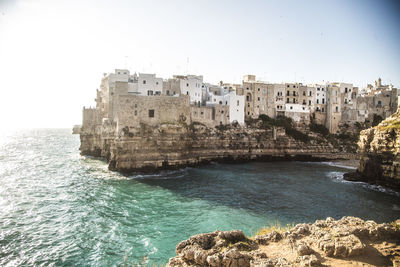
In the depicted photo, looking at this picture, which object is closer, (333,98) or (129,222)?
(129,222)

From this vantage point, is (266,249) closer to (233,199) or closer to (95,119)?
(233,199)

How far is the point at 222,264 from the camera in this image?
638 cm

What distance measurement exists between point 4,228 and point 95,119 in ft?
124

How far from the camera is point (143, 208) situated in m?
20.2

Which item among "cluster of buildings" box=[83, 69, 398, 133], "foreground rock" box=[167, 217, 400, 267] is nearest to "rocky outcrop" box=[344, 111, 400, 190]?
"cluster of buildings" box=[83, 69, 398, 133]

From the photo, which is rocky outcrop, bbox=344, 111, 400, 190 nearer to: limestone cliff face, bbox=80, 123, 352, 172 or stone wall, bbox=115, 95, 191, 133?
limestone cliff face, bbox=80, 123, 352, 172

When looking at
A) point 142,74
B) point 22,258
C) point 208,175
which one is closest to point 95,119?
point 142,74

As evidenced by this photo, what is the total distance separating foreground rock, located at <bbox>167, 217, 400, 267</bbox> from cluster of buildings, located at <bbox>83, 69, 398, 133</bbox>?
1221 inches

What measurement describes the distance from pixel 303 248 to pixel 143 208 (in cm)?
1565

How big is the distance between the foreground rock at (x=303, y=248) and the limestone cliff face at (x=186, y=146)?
94.7 ft

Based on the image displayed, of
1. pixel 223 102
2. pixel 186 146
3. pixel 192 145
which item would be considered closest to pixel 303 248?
pixel 186 146

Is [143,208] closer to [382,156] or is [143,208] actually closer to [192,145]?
[192,145]

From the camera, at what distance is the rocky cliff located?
35.4 meters

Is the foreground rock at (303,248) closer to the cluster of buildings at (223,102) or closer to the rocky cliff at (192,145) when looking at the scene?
the rocky cliff at (192,145)
